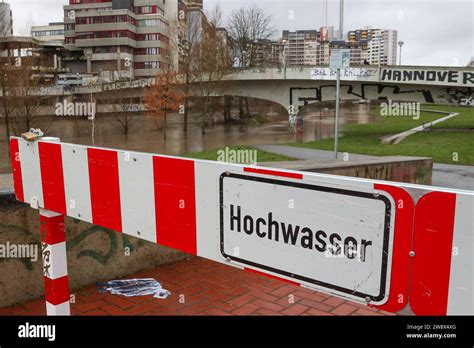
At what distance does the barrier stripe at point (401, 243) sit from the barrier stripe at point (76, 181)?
1.55m

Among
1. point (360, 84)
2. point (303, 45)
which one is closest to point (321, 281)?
point (360, 84)

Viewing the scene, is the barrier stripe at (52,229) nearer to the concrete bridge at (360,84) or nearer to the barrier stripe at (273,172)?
the barrier stripe at (273,172)

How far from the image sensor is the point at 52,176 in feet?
8.37

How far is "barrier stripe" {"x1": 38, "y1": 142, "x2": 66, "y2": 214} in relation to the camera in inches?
98.5

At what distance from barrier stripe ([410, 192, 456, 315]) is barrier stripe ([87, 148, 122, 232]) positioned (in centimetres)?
142

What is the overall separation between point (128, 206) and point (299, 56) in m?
83.6

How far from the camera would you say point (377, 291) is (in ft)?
4.64

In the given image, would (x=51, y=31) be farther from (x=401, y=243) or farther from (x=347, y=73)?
(x=401, y=243)

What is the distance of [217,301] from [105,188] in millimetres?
2192

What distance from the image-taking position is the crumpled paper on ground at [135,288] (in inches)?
170
